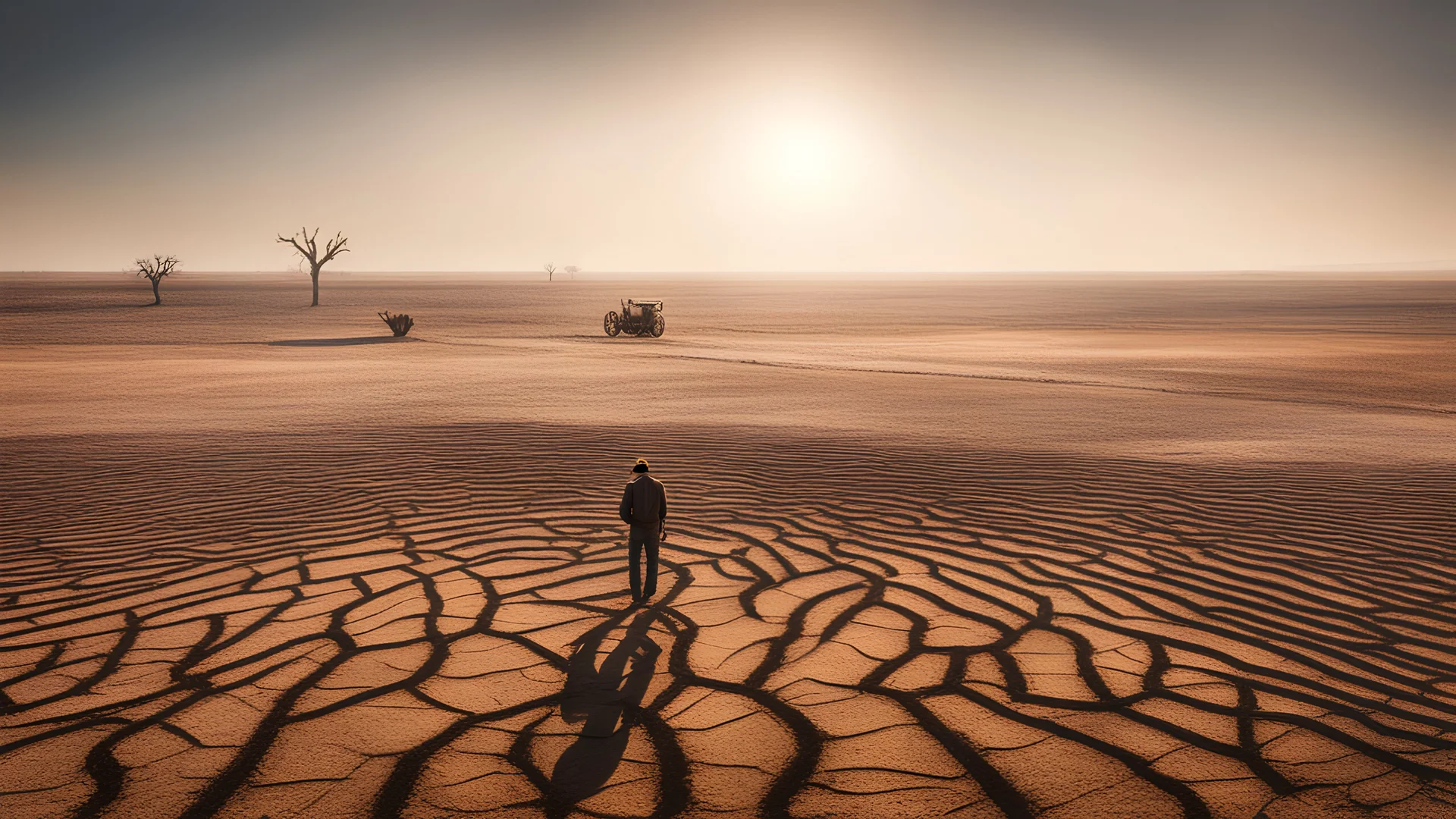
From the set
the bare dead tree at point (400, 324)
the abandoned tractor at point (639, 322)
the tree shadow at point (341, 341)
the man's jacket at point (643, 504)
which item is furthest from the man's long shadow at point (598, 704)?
the bare dead tree at point (400, 324)

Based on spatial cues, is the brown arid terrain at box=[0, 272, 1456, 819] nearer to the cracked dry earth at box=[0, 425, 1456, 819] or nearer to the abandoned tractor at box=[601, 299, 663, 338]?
the cracked dry earth at box=[0, 425, 1456, 819]

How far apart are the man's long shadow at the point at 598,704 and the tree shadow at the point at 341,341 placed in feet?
88.2

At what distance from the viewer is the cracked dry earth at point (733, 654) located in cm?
352

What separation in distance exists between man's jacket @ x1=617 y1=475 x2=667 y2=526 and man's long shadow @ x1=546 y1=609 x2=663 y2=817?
55 centimetres

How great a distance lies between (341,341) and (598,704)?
29469mm

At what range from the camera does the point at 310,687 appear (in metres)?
4.30

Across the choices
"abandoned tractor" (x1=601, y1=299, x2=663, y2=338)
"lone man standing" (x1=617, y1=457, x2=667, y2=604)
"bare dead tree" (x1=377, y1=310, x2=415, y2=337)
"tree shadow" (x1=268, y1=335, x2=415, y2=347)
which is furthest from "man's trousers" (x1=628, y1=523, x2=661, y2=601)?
"bare dead tree" (x1=377, y1=310, x2=415, y2=337)

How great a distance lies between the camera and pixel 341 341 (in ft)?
100

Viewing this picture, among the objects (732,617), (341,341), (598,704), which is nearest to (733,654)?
(732,617)

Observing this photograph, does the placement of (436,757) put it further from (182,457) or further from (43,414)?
(43,414)

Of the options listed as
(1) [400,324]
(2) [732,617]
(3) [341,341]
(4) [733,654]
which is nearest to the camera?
(4) [733,654]

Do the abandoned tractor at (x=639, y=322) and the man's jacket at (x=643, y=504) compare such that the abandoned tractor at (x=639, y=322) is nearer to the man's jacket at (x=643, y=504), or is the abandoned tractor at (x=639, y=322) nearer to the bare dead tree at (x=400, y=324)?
the bare dead tree at (x=400, y=324)

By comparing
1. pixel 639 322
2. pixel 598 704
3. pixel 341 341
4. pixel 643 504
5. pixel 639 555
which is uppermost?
pixel 639 322

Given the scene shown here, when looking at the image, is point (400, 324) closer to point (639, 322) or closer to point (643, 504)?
point (639, 322)
